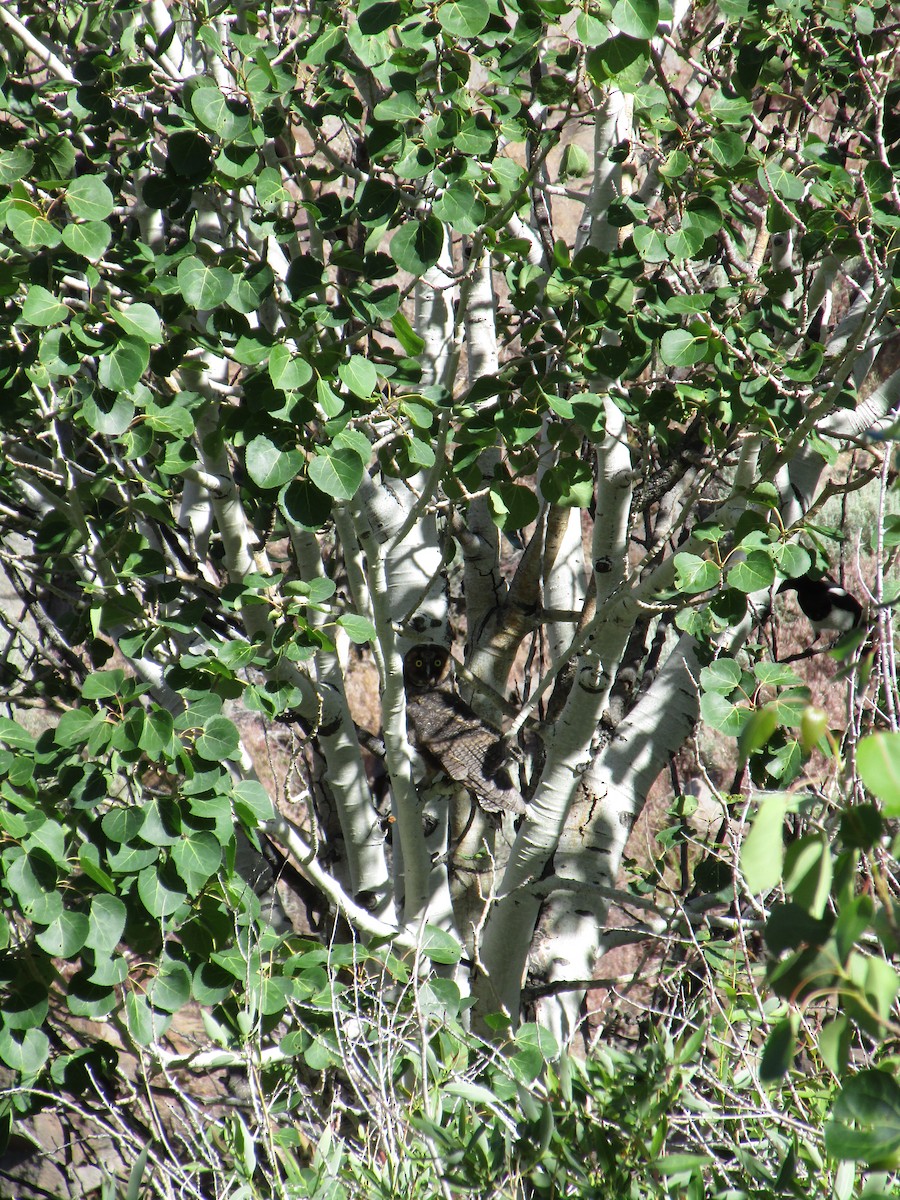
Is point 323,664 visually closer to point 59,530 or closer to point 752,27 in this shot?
point 59,530

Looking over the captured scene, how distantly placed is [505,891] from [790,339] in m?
1.77

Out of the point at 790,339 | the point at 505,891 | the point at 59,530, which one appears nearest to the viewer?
the point at 59,530

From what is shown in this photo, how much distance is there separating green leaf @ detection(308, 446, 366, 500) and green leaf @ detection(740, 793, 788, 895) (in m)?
1.18

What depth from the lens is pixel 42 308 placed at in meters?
1.61

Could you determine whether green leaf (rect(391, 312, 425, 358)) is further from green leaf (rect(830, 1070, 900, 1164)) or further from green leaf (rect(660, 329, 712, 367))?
green leaf (rect(830, 1070, 900, 1164))

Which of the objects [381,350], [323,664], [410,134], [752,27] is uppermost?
[752,27]

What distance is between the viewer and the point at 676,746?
2.99 m

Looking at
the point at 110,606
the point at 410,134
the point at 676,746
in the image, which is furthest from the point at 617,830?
the point at 410,134

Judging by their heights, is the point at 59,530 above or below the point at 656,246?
below

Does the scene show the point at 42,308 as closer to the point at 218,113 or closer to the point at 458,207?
the point at 218,113

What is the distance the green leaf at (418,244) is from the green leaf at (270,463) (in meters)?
0.43

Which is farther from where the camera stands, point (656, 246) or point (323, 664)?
point (323, 664)

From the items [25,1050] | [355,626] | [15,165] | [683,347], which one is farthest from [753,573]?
[25,1050]

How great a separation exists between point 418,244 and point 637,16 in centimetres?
56
